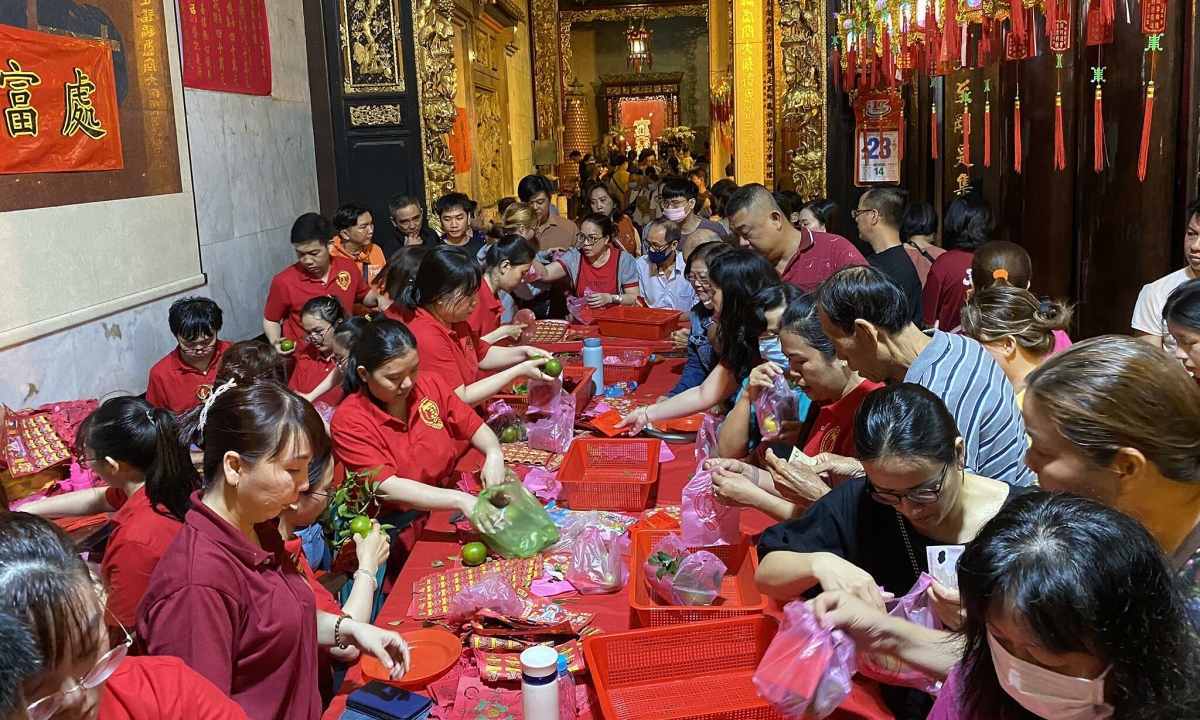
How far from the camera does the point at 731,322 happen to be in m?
3.34

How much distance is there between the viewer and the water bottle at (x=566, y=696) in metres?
1.89

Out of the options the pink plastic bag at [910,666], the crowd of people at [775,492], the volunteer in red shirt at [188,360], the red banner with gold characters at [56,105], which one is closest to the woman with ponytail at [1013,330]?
the crowd of people at [775,492]

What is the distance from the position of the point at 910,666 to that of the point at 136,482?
2034 millimetres

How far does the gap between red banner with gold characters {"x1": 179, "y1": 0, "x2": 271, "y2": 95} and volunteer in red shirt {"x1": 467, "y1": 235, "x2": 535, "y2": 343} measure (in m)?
2.30

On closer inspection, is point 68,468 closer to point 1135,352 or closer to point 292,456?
point 292,456

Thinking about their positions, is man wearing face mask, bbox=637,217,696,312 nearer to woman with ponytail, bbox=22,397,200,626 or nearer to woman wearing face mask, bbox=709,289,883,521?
woman wearing face mask, bbox=709,289,883,521

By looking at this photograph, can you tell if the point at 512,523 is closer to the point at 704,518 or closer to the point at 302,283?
the point at 704,518

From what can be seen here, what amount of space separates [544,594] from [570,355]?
257 cm

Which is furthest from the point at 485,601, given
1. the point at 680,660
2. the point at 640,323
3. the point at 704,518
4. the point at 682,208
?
the point at 682,208

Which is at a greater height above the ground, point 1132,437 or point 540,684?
point 1132,437

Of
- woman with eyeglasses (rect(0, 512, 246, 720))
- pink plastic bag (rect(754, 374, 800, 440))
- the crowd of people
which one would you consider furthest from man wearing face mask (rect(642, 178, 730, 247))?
woman with eyeglasses (rect(0, 512, 246, 720))

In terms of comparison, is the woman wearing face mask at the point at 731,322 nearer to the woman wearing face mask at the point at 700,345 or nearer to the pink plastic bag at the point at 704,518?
the woman wearing face mask at the point at 700,345

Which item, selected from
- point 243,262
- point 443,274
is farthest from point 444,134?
point 443,274

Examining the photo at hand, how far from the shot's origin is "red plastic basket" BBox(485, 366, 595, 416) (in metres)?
3.91
